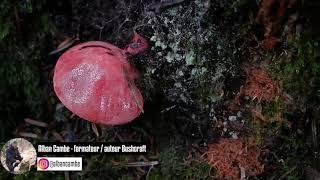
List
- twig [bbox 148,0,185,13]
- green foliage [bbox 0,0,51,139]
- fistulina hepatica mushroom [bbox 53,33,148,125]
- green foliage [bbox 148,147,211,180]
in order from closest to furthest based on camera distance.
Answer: fistulina hepatica mushroom [bbox 53,33,148,125]
twig [bbox 148,0,185,13]
green foliage [bbox 148,147,211,180]
green foliage [bbox 0,0,51,139]

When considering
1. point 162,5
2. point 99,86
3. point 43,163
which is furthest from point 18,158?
point 162,5

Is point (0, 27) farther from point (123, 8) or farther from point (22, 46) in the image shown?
point (123, 8)

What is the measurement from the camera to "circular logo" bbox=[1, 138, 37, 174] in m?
2.35

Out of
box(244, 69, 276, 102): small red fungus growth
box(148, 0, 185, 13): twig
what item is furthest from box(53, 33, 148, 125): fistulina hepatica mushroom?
box(244, 69, 276, 102): small red fungus growth

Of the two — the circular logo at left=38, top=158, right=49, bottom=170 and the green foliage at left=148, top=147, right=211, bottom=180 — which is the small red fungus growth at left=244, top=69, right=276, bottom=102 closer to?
the green foliage at left=148, top=147, right=211, bottom=180

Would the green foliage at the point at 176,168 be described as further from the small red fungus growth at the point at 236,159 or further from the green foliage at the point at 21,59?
the green foliage at the point at 21,59

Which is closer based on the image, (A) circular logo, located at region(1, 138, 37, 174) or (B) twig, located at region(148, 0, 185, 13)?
(B) twig, located at region(148, 0, 185, 13)

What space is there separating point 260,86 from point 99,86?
0.87 metres

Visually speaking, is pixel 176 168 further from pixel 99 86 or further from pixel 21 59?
pixel 21 59

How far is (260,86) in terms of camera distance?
85.3 inches

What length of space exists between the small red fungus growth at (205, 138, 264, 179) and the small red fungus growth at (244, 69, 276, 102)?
0.84 feet

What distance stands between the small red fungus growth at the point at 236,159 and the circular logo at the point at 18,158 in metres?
1.07

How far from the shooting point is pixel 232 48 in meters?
2.14

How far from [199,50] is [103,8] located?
2.19ft
